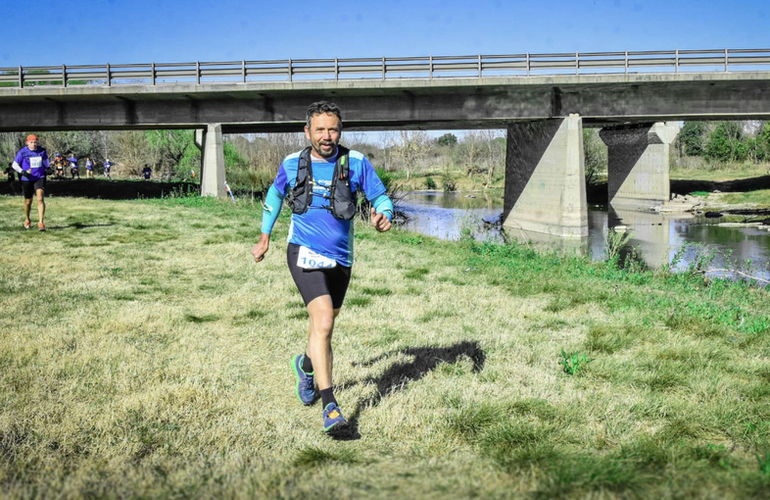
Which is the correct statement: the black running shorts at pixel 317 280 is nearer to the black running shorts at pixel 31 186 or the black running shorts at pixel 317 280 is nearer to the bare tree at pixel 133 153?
the black running shorts at pixel 31 186

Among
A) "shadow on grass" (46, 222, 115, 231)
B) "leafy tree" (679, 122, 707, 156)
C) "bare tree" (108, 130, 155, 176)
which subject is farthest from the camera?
"leafy tree" (679, 122, 707, 156)

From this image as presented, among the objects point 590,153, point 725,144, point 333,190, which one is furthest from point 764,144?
point 333,190

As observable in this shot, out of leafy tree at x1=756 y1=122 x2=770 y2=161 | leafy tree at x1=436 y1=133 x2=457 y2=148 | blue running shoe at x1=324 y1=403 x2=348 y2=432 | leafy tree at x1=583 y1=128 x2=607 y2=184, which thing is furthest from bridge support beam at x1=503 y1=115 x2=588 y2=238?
leafy tree at x1=436 y1=133 x2=457 y2=148

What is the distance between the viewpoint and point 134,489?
3096mm

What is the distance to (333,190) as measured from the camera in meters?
4.29

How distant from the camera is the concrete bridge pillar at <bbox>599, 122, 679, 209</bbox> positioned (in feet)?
139

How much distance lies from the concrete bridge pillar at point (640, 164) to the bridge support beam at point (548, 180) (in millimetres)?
13737

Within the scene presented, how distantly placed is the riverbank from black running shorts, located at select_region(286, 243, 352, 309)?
2.92 feet

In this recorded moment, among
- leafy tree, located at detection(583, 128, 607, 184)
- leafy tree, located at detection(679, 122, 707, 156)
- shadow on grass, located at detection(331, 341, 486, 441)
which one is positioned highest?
leafy tree, located at detection(679, 122, 707, 156)

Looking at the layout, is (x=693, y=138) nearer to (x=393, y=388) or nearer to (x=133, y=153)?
(x=133, y=153)

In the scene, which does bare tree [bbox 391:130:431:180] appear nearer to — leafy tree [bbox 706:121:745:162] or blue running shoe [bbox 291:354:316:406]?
leafy tree [bbox 706:121:745:162]

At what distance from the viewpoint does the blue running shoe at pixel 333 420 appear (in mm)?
3955

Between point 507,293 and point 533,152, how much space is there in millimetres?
24734

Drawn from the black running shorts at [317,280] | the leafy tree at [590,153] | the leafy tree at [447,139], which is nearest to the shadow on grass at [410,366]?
the black running shorts at [317,280]
